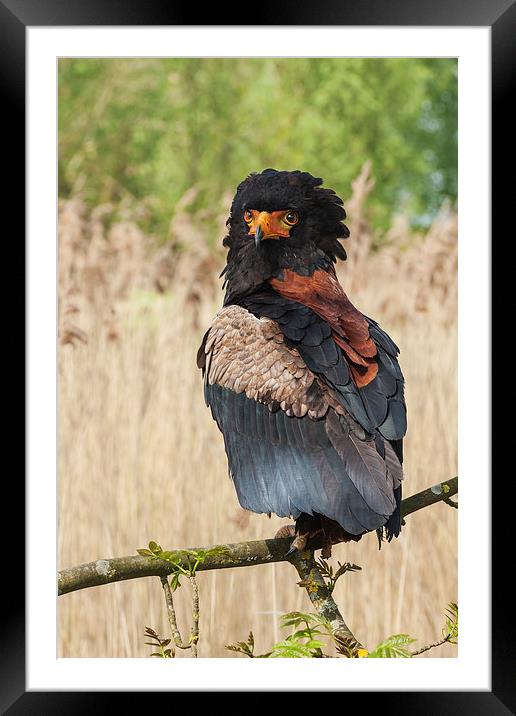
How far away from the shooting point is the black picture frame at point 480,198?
2553 mm

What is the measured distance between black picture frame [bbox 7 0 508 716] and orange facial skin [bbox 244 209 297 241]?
0.71 meters

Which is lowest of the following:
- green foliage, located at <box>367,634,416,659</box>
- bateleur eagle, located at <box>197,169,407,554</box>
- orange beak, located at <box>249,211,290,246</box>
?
green foliage, located at <box>367,634,416,659</box>

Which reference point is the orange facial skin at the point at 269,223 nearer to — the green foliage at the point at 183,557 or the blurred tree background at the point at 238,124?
the green foliage at the point at 183,557

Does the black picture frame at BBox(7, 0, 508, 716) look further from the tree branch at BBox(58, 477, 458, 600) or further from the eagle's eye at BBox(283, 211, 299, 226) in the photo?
the eagle's eye at BBox(283, 211, 299, 226)

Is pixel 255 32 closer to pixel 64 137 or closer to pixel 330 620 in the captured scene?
pixel 330 620

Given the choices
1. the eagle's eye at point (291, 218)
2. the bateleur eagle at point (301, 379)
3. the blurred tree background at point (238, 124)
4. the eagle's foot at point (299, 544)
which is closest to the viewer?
the bateleur eagle at point (301, 379)

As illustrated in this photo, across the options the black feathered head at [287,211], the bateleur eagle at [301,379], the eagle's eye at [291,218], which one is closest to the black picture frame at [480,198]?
the bateleur eagle at [301,379]

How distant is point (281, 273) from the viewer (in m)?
3.23

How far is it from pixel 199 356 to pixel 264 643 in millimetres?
1281

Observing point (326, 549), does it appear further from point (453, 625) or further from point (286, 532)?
point (453, 625)

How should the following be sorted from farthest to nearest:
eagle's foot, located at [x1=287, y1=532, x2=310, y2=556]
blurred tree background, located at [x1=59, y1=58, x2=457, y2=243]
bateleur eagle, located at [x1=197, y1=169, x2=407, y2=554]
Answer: blurred tree background, located at [x1=59, y1=58, x2=457, y2=243] → eagle's foot, located at [x1=287, y1=532, x2=310, y2=556] → bateleur eagle, located at [x1=197, y1=169, x2=407, y2=554]

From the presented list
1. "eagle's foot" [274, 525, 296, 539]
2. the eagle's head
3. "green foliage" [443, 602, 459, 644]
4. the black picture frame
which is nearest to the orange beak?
the eagle's head

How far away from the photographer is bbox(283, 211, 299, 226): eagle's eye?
3.12m

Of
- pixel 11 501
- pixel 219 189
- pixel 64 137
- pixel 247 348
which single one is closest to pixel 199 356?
pixel 247 348
